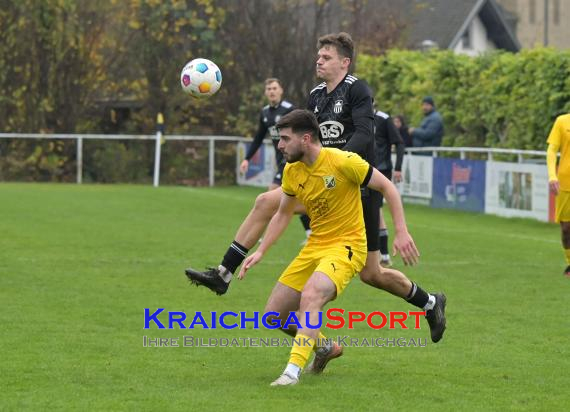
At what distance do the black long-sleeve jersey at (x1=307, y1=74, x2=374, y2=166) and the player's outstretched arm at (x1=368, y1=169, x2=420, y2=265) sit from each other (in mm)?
1044

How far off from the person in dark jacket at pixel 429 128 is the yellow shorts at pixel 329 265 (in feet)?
54.4

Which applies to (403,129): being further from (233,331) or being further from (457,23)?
(457,23)

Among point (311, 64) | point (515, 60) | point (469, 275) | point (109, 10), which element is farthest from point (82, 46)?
point (469, 275)

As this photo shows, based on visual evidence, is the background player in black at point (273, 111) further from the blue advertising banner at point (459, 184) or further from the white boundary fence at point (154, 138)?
the white boundary fence at point (154, 138)

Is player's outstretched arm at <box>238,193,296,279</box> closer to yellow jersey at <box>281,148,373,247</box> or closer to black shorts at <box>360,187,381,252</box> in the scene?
yellow jersey at <box>281,148,373,247</box>

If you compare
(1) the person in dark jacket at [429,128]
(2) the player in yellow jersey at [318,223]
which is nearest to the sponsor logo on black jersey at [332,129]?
(2) the player in yellow jersey at [318,223]

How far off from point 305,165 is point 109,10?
27482mm

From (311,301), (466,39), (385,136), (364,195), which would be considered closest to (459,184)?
(385,136)

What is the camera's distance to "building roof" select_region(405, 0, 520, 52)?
58.8 m

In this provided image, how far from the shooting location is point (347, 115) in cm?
930

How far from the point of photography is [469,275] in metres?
14.0

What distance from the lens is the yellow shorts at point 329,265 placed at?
7.94 m

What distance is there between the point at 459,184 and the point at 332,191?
1600 cm

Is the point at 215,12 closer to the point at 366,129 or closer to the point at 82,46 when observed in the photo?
the point at 82,46
